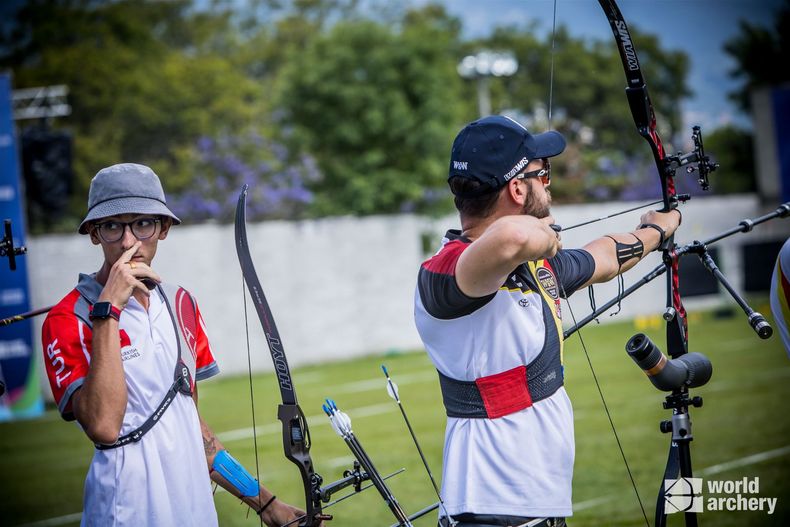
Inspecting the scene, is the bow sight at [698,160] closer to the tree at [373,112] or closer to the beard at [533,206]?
the beard at [533,206]

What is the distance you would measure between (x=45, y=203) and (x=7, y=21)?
81.6ft

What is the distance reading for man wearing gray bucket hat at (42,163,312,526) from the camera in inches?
101

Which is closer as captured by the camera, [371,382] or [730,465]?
[730,465]

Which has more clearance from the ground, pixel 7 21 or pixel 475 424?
pixel 7 21

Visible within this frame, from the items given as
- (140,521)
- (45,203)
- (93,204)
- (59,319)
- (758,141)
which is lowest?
(140,521)

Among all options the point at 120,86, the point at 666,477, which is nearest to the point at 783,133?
the point at 666,477

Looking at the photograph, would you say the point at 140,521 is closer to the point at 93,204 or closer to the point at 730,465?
the point at 93,204

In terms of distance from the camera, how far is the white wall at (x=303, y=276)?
15336mm

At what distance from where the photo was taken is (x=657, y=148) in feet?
11.5

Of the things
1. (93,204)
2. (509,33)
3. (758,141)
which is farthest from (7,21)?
(93,204)

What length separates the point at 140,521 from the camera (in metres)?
2.64

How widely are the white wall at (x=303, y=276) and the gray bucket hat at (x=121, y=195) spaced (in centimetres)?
1265

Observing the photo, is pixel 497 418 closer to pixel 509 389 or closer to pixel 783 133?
pixel 509 389

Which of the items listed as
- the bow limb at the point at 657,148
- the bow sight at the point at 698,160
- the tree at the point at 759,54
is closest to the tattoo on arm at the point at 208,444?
the bow limb at the point at 657,148
